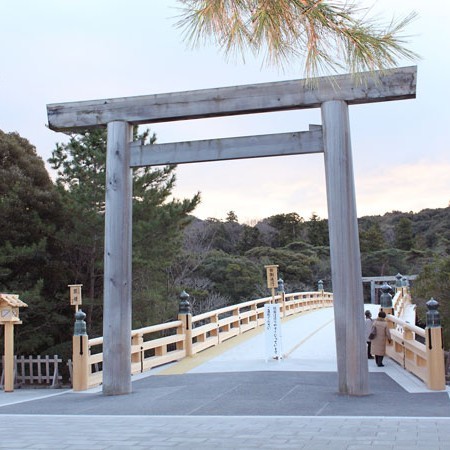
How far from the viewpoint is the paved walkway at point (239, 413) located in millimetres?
5414

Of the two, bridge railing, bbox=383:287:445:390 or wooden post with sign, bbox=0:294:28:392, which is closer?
A: bridge railing, bbox=383:287:445:390

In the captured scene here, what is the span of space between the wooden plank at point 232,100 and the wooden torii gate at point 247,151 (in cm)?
1

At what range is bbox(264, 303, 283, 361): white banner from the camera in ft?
40.7

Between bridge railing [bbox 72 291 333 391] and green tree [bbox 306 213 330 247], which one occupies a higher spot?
green tree [bbox 306 213 330 247]

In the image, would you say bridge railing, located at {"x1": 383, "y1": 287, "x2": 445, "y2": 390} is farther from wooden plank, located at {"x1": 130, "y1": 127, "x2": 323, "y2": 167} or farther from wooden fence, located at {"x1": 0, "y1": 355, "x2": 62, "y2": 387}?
wooden fence, located at {"x1": 0, "y1": 355, "x2": 62, "y2": 387}

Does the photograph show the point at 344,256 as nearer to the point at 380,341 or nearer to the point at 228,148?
the point at 228,148

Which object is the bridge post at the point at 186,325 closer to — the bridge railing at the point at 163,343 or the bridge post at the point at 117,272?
the bridge railing at the point at 163,343

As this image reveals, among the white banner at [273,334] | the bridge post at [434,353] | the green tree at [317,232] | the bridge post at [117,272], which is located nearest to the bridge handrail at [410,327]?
the bridge post at [434,353]

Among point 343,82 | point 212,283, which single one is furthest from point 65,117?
point 212,283

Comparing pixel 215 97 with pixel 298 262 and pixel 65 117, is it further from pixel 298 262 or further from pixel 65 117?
pixel 298 262

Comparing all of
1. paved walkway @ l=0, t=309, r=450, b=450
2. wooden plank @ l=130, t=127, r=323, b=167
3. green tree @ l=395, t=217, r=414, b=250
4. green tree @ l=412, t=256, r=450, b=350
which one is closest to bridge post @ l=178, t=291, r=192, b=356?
paved walkway @ l=0, t=309, r=450, b=450

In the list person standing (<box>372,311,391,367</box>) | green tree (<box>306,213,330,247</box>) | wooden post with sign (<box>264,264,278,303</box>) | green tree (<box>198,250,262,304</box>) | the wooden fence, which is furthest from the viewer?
green tree (<box>306,213,330,247</box>)

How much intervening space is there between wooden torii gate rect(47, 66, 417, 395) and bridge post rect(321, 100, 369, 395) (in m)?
0.01

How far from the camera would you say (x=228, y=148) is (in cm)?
880
